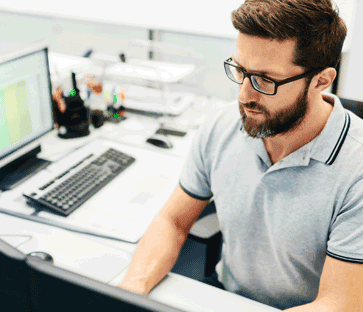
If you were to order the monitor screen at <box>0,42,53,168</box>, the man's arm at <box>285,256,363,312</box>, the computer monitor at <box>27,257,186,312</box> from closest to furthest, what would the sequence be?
1. the computer monitor at <box>27,257,186,312</box>
2. the man's arm at <box>285,256,363,312</box>
3. the monitor screen at <box>0,42,53,168</box>

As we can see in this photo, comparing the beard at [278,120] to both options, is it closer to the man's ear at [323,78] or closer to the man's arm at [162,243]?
the man's ear at [323,78]

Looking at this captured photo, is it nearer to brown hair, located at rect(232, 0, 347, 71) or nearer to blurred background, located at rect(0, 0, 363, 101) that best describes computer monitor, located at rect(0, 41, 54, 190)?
blurred background, located at rect(0, 0, 363, 101)

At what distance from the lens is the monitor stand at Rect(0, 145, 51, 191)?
1.23 metres

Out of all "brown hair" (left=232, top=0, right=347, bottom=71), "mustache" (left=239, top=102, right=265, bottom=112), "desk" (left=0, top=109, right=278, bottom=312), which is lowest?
"desk" (left=0, top=109, right=278, bottom=312)

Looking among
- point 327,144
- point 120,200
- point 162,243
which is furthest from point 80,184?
point 327,144

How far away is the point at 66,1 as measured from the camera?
7.79 feet

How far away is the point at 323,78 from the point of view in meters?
0.83

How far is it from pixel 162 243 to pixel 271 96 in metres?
0.43

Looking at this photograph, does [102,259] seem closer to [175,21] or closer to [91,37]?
[175,21]

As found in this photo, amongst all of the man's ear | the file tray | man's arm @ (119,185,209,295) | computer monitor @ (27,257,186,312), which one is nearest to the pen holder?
the file tray

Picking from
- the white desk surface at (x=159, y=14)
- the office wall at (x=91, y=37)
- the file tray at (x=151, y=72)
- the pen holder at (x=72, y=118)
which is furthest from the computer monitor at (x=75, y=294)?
the office wall at (x=91, y=37)

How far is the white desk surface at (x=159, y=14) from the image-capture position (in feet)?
6.72

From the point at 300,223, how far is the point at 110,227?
19.7 inches

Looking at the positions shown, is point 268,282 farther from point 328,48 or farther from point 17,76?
point 17,76
